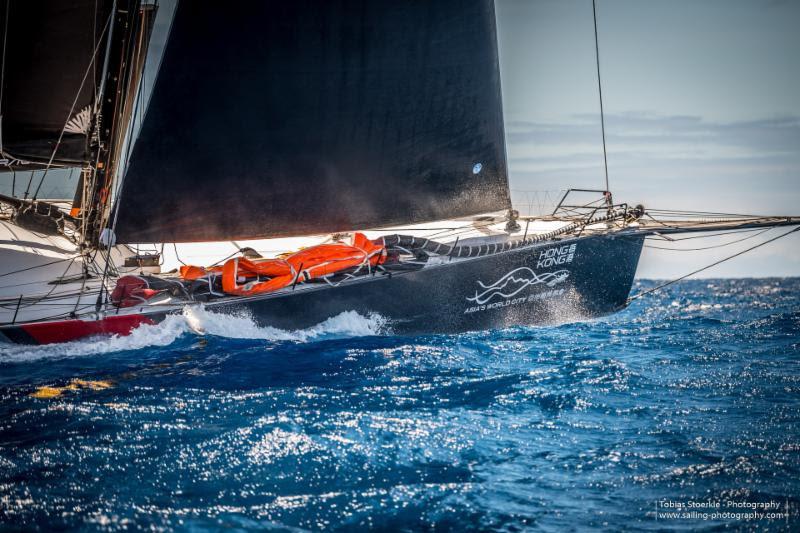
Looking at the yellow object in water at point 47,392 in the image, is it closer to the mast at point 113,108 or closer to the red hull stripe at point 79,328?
the red hull stripe at point 79,328

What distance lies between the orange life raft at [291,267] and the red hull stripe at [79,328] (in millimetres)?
1075

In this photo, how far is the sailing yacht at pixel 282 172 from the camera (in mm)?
8094

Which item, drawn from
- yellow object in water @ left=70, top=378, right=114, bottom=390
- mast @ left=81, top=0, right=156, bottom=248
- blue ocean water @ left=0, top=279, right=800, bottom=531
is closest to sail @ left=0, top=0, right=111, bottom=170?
mast @ left=81, top=0, right=156, bottom=248

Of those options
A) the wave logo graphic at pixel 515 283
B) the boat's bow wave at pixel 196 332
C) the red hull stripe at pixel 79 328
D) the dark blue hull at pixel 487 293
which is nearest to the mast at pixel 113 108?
the red hull stripe at pixel 79 328

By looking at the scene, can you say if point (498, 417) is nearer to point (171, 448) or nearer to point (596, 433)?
point (596, 433)

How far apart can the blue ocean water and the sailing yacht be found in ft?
2.26

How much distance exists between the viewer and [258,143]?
8.70 metres

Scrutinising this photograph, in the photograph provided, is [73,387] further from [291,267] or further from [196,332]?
[291,267]

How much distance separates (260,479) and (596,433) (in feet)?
9.12

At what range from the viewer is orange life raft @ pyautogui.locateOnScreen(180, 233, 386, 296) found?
7.99m

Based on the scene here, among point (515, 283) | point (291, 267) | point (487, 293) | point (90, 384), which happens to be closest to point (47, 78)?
point (291, 267)

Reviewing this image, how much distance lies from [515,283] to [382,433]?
455cm

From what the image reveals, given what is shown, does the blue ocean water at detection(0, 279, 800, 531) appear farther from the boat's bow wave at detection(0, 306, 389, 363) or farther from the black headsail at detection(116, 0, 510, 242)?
the black headsail at detection(116, 0, 510, 242)

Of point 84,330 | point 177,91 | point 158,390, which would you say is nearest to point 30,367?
point 84,330
